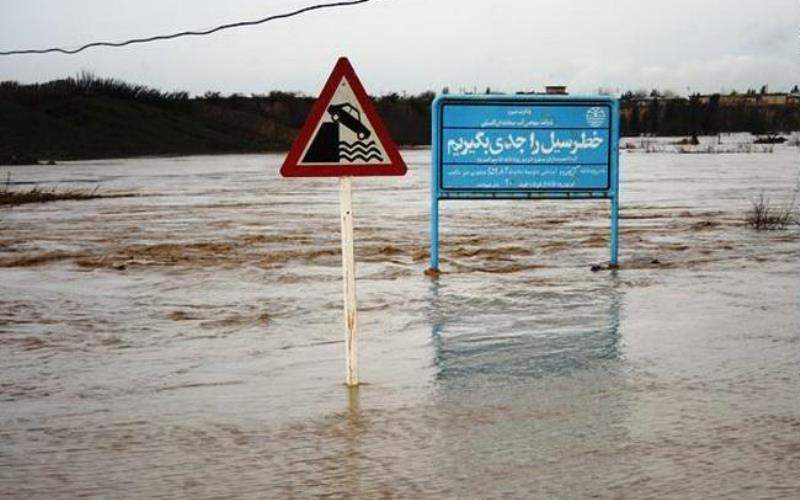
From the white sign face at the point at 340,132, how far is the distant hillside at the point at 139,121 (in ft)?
182

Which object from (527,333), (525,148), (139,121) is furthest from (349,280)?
(139,121)

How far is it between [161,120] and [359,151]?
94.3m

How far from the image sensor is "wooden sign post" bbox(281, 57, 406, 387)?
22.2 feet

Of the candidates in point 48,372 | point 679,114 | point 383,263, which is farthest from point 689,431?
point 679,114

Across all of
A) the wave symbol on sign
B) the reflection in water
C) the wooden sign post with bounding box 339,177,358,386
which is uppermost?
the wave symbol on sign

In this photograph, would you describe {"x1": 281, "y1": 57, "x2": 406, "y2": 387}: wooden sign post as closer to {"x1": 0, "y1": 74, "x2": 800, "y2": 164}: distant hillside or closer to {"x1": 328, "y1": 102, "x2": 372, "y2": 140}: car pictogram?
{"x1": 328, "y1": 102, "x2": 372, "y2": 140}: car pictogram

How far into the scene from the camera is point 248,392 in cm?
686

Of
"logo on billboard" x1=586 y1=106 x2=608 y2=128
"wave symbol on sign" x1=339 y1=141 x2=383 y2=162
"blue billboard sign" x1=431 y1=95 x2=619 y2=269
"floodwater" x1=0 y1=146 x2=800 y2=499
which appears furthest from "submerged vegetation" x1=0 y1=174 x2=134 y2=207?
"wave symbol on sign" x1=339 y1=141 x2=383 y2=162

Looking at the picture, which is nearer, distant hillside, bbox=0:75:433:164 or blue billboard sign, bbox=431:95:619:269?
blue billboard sign, bbox=431:95:619:269

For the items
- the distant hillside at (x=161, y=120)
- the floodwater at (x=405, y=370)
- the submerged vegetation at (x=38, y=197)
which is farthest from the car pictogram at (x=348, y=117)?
the distant hillside at (x=161, y=120)

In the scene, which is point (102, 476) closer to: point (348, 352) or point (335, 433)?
point (335, 433)

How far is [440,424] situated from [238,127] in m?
103

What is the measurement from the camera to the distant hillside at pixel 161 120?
8050 centimetres

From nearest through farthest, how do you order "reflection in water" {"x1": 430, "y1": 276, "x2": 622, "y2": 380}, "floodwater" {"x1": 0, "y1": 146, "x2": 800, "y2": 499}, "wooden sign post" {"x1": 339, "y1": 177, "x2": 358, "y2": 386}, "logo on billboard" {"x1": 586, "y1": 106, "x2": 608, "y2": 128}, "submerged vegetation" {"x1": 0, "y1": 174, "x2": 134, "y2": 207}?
"floodwater" {"x1": 0, "y1": 146, "x2": 800, "y2": 499} < "wooden sign post" {"x1": 339, "y1": 177, "x2": 358, "y2": 386} < "reflection in water" {"x1": 430, "y1": 276, "x2": 622, "y2": 380} < "logo on billboard" {"x1": 586, "y1": 106, "x2": 608, "y2": 128} < "submerged vegetation" {"x1": 0, "y1": 174, "x2": 134, "y2": 207}
